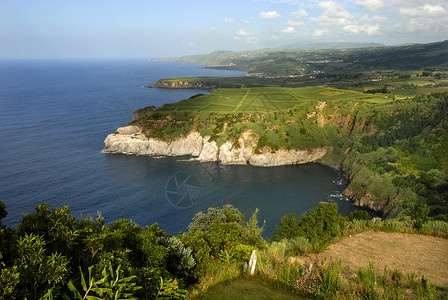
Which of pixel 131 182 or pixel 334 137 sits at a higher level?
pixel 334 137

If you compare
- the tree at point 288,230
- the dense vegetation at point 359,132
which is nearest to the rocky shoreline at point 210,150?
the dense vegetation at point 359,132

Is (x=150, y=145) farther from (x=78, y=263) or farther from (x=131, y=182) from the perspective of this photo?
(x=78, y=263)

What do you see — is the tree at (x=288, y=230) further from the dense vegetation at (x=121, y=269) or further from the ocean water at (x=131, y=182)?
the dense vegetation at (x=121, y=269)

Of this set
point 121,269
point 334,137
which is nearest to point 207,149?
point 334,137

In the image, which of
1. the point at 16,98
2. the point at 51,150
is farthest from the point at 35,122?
the point at 16,98

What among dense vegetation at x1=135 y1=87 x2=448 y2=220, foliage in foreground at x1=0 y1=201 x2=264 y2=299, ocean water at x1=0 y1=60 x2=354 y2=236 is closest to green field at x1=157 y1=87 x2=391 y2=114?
dense vegetation at x1=135 y1=87 x2=448 y2=220

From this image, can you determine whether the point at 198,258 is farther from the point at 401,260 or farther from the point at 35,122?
the point at 35,122
